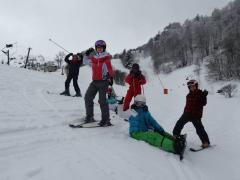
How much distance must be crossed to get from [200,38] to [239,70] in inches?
1216

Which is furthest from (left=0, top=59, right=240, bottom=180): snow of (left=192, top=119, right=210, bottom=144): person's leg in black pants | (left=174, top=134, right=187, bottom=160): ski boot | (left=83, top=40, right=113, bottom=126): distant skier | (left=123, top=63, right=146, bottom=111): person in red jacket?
(left=123, top=63, right=146, bottom=111): person in red jacket

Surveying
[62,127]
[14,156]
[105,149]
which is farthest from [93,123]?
[14,156]

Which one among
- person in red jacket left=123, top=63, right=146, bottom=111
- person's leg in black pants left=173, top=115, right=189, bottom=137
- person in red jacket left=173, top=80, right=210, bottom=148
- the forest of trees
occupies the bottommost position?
person's leg in black pants left=173, top=115, right=189, bottom=137

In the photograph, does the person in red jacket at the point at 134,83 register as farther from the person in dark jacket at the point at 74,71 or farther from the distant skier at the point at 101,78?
the person in dark jacket at the point at 74,71

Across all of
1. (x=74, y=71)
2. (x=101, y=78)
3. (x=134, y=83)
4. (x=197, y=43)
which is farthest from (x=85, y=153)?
(x=197, y=43)

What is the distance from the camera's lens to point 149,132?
6.45 metres

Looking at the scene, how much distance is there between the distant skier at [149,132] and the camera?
5.89 meters

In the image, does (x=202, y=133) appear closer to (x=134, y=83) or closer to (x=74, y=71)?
(x=134, y=83)

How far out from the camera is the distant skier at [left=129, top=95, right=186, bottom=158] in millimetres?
5891

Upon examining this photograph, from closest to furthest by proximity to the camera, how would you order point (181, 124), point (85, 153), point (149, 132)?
point (85, 153) → point (149, 132) → point (181, 124)

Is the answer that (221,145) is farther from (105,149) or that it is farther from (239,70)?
(239,70)

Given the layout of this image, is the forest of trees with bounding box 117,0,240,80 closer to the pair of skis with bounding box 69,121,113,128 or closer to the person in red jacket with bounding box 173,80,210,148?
the person in red jacket with bounding box 173,80,210,148

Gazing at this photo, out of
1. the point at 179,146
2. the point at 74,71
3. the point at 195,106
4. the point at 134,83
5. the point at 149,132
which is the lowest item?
the point at 179,146

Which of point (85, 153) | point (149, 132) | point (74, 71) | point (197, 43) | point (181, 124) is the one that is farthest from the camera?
point (197, 43)
